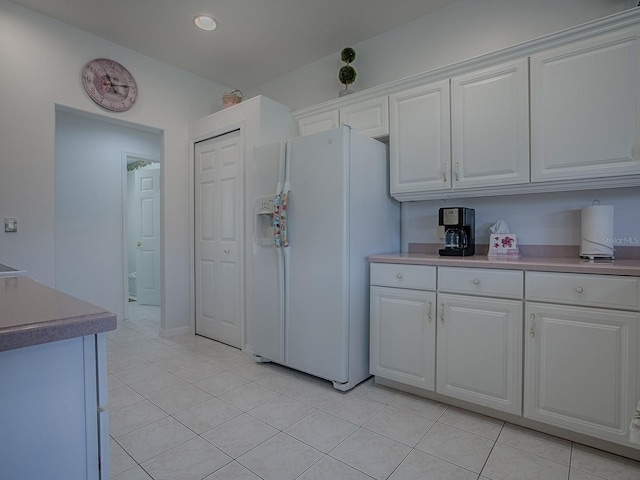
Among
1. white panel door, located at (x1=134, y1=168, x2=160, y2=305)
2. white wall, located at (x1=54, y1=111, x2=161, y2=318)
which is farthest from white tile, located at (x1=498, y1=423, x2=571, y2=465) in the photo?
white panel door, located at (x1=134, y1=168, x2=160, y2=305)

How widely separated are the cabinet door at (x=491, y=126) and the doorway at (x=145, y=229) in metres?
4.28

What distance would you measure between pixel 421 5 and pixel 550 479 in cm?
297

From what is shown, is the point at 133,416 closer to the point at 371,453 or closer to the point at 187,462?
the point at 187,462

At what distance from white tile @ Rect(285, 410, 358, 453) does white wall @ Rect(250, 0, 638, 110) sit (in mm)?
2570

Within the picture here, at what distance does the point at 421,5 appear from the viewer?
2.56 metres

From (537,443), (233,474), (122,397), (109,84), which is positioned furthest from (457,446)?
(109,84)

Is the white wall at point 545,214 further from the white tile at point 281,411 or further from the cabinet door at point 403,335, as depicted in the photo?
the white tile at point 281,411

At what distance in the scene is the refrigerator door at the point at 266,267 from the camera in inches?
103

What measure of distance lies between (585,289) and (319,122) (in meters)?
2.25

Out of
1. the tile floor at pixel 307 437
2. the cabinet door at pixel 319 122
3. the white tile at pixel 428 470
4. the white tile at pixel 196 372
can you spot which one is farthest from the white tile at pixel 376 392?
the cabinet door at pixel 319 122

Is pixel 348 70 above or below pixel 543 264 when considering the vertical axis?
above

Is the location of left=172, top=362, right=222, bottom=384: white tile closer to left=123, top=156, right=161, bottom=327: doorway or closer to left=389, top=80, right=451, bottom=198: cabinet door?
left=389, top=80, right=451, bottom=198: cabinet door

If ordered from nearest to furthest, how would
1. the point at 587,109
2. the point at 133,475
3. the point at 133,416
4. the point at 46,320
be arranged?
1. the point at 46,320
2. the point at 133,475
3. the point at 587,109
4. the point at 133,416

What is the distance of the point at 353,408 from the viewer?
2082 millimetres
